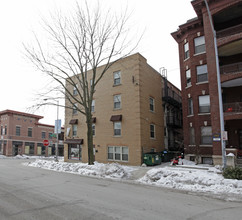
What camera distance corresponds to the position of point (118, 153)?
20469mm

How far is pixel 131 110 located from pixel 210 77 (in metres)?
7.63

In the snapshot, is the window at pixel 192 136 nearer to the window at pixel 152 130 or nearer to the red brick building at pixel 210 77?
the red brick building at pixel 210 77

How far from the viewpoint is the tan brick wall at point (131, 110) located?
1949 centimetres

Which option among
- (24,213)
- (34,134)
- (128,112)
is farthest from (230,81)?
(34,134)

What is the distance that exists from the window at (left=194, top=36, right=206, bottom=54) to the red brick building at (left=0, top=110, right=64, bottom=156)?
35.6 m

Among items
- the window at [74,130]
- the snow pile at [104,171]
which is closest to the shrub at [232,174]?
the snow pile at [104,171]

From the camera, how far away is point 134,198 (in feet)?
24.7

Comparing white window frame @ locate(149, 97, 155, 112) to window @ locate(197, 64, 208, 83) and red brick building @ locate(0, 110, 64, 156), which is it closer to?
window @ locate(197, 64, 208, 83)

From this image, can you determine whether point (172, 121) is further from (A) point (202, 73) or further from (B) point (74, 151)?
(B) point (74, 151)

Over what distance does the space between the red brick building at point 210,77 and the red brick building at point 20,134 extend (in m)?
33.6

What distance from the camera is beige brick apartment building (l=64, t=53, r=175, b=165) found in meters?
19.6

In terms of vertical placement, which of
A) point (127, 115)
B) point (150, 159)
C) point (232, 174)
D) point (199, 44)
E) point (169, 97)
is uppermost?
point (199, 44)

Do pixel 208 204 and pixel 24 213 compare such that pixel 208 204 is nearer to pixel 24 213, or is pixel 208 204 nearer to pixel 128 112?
pixel 24 213

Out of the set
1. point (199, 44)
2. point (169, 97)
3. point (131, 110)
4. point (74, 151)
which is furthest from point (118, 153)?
point (199, 44)
